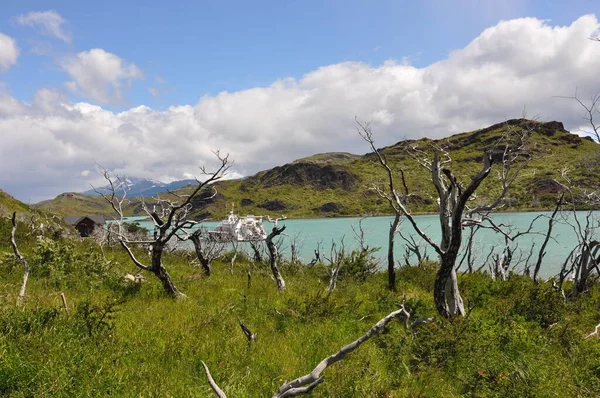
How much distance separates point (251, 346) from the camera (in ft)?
23.1

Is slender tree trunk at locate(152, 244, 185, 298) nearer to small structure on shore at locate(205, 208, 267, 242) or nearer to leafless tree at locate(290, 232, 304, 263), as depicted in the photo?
small structure on shore at locate(205, 208, 267, 242)

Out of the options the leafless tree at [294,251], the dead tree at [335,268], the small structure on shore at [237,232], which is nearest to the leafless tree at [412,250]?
the dead tree at [335,268]

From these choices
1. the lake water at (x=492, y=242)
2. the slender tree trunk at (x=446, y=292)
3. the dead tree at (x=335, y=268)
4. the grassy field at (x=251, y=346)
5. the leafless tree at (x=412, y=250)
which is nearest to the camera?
the grassy field at (x=251, y=346)

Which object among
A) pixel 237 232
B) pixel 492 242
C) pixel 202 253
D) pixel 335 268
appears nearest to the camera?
pixel 335 268

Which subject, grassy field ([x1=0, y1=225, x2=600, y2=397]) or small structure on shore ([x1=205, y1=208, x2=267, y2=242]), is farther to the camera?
small structure on shore ([x1=205, y1=208, x2=267, y2=242])

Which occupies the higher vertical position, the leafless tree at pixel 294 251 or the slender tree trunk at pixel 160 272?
the slender tree trunk at pixel 160 272

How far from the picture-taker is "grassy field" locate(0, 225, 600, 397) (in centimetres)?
518

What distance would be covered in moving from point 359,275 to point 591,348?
41.6ft

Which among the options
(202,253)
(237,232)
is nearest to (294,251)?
(202,253)

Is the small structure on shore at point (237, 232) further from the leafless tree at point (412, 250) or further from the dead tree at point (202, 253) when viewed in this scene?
the leafless tree at point (412, 250)

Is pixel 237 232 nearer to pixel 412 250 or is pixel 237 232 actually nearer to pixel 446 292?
pixel 412 250

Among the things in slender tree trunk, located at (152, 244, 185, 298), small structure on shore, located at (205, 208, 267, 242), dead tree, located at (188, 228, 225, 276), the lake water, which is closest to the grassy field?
slender tree trunk, located at (152, 244, 185, 298)

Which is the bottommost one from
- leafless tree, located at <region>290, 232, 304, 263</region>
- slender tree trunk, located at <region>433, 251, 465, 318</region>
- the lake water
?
the lake water

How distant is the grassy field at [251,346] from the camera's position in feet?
17.0
